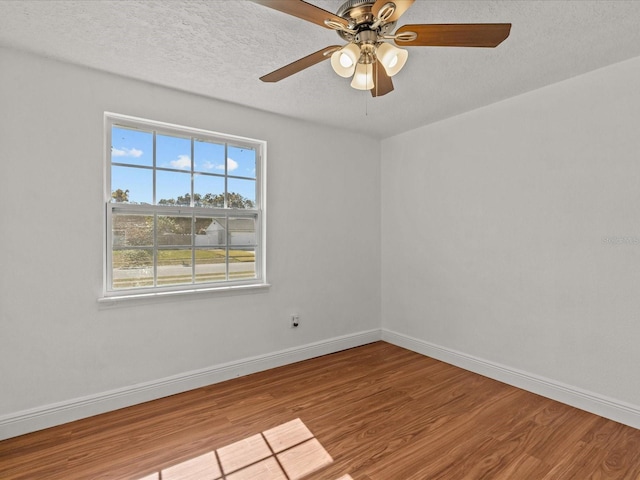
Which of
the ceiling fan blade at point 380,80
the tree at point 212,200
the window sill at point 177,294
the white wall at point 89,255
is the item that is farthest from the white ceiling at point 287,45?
the window sill at point 177,294

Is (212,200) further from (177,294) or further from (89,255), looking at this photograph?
(89,255)

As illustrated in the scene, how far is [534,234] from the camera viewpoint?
2.87 metres

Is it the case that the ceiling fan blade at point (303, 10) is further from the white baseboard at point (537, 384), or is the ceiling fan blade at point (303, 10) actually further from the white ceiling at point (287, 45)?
the white baseboard at point (537, 384)

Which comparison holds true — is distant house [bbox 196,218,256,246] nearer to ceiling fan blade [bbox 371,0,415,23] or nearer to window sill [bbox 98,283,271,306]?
window sill [bbox 98,283,271,306]

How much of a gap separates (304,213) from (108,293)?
1885 millimetres

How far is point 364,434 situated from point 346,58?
224cm

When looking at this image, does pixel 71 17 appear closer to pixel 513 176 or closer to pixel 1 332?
pixel 1 332

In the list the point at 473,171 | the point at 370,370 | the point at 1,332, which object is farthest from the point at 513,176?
the point at 1,332

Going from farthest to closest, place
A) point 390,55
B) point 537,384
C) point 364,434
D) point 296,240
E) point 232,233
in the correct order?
1. point 296,240
2. point 232,233
3. point 537,384
4. point 364,434
5. point 390,55

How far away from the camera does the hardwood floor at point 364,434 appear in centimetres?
193

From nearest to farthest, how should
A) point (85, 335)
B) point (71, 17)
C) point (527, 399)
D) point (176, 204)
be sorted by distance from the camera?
point (71, 17) < point (85, 335) < point (527, 399) < point (176, 204)

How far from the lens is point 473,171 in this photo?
3307 mm

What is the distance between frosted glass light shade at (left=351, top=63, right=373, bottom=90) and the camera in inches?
69.7

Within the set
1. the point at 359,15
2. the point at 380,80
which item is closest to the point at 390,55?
the point at 359,15
